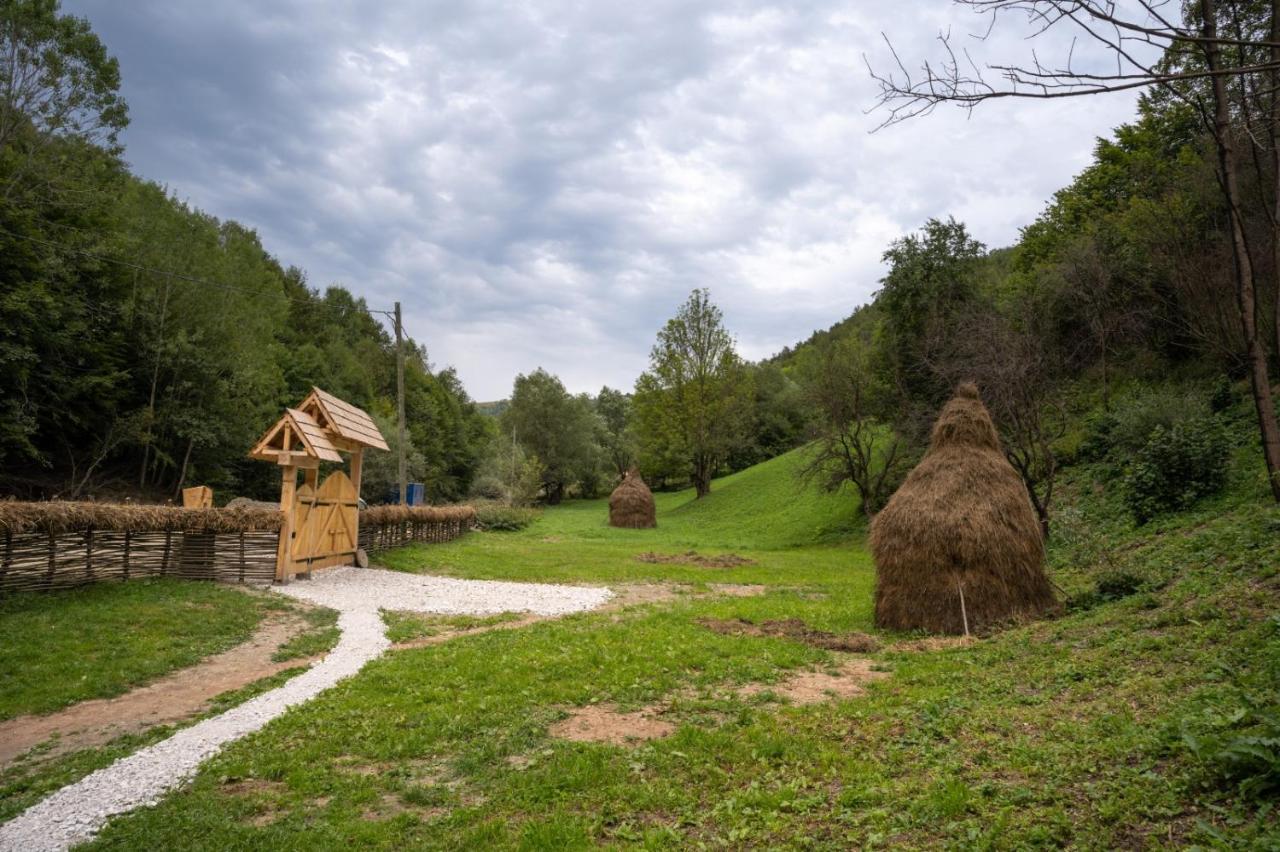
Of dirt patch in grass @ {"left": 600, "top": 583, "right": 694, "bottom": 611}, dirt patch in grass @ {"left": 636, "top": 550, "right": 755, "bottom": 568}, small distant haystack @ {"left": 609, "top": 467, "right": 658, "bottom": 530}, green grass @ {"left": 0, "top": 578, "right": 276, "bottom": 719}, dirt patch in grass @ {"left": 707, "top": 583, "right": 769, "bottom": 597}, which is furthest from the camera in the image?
small distant haystack @ {"left": 609, "top": 467, "right": 658, "bottom": 530}

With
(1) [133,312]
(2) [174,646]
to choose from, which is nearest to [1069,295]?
(2) [174,646]

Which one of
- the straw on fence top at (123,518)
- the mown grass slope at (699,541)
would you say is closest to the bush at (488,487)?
the mown grass slope at (699,541)

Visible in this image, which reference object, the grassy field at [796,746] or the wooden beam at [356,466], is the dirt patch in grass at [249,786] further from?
the wooden beam at [356,466]

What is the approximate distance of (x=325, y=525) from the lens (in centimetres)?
1652

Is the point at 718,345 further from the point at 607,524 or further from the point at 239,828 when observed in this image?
the point at 239,828

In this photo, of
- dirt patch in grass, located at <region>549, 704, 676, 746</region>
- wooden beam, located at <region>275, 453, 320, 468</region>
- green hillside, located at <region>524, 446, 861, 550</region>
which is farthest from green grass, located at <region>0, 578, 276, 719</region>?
green hillside, located at <region>524, 446, 861, 550</region>

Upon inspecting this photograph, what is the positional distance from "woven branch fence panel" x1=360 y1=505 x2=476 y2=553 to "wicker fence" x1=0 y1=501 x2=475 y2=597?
4999 millimetres

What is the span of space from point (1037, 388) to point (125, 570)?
2110 centimetres

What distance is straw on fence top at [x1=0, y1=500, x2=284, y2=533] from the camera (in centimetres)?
1002

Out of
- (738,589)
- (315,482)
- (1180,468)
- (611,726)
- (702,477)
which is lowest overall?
(738,589)

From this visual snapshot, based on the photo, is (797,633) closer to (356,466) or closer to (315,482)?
(315,482)

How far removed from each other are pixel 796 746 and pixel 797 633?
508cm

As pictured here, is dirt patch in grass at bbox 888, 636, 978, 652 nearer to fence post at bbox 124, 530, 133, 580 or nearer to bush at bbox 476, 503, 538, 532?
fence post at bbox 124, 530, 133, 580

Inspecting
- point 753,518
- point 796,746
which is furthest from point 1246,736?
point 753,518
